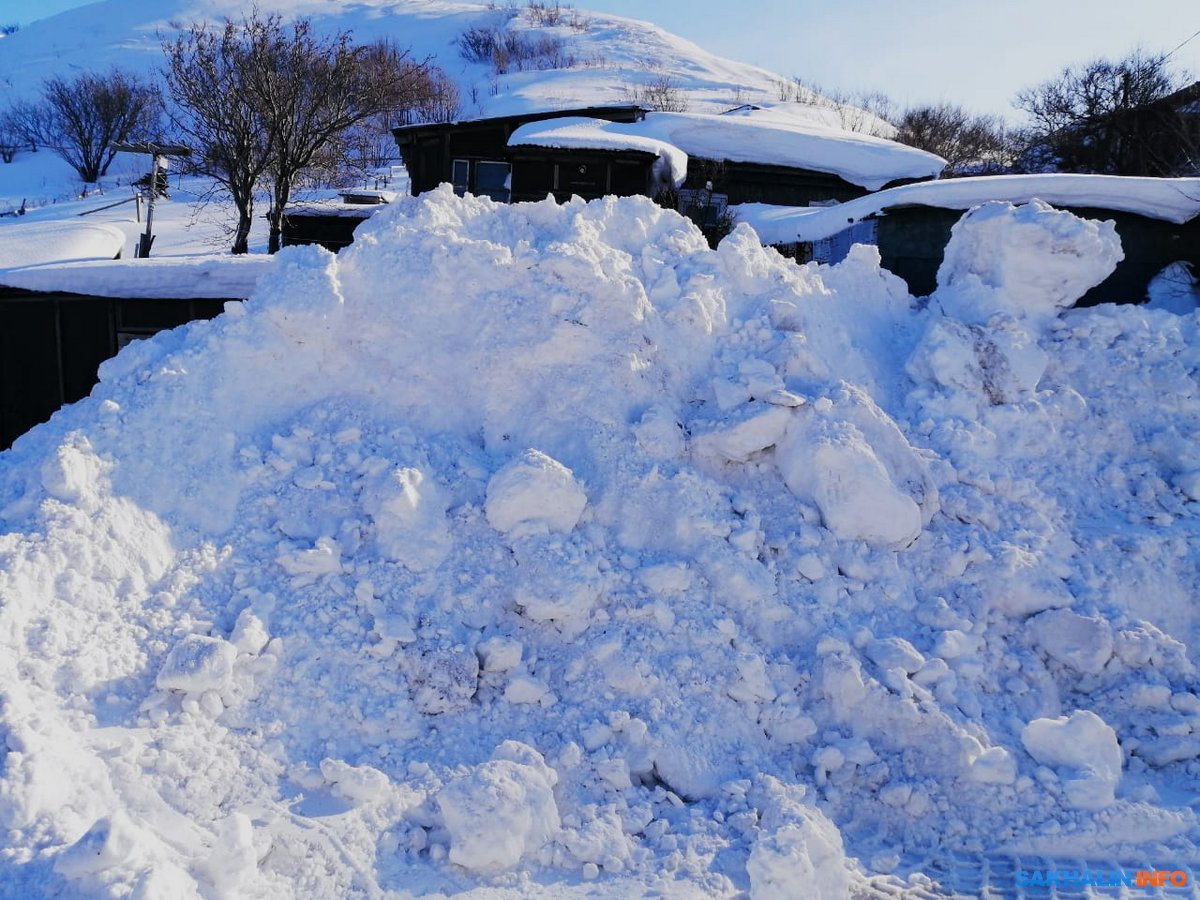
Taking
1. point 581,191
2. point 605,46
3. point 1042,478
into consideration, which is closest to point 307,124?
point 581,191

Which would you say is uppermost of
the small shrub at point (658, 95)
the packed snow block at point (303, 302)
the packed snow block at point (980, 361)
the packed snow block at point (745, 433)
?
the small shrub at point (658, 95)

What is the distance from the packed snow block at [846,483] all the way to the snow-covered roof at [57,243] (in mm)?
9888

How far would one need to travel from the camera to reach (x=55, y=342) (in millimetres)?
10617

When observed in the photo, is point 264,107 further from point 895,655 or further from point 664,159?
point 895,655

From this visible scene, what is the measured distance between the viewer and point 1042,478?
582 centimetres

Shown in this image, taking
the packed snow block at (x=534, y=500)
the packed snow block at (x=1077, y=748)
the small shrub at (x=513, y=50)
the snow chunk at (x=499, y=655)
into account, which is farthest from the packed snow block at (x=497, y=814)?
the small shrub at (x=513, y=50)

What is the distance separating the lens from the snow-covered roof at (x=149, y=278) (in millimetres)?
9656

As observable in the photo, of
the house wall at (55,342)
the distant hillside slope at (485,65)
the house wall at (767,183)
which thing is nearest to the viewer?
the house wall at (55,342)

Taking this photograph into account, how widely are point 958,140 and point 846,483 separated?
104ft

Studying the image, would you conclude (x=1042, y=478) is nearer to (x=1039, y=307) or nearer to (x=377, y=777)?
(x=1039, y=307)

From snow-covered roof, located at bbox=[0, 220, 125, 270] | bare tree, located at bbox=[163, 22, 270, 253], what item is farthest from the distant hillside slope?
snow-covered roof, located at bbox=[0, 220, 125, 270]

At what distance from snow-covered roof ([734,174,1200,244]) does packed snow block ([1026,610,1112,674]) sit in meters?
6.18

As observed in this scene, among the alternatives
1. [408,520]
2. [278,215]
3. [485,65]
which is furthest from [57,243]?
[485,65]

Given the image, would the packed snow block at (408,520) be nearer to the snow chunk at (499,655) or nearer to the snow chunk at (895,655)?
the snow chunk at (499,655)
